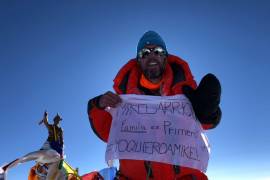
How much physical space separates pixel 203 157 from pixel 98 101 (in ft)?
4.48

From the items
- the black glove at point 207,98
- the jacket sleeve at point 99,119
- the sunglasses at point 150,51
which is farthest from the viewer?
the sunglasses at point 150,51

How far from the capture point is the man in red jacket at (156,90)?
13.4 ft

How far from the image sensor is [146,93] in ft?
15.3

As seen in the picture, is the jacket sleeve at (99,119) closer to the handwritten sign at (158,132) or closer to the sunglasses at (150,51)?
the handwritten sign at (158,132)

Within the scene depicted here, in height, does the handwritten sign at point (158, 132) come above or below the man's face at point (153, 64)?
Answer: below

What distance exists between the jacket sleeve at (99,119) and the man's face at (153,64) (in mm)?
721

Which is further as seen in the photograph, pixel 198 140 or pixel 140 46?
pixel 140 46

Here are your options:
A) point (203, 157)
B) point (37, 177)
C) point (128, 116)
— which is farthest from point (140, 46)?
point (37, 177)

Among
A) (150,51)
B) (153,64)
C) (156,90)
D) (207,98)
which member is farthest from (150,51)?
(207,98)

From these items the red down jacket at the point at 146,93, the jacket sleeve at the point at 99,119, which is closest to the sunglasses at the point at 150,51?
the red down jacket at the point at 146,93

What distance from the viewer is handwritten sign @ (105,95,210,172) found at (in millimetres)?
4121

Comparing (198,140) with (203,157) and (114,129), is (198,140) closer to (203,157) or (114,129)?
(203,157)

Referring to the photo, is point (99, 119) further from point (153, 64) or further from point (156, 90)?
point (153, 64)

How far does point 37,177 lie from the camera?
13836mm
